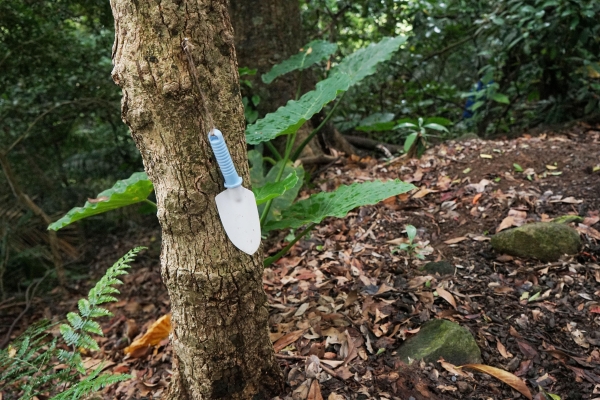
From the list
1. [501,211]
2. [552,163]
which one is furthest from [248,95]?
[552,163]

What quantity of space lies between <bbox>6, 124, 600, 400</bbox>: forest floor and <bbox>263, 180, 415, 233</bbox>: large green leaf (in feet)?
1.40

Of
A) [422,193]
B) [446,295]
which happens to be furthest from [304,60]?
[446,295]

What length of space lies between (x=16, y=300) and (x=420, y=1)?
4509mm

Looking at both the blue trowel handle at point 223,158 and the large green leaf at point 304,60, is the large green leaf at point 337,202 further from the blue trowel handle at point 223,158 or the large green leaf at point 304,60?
the large green leaf at point 304,60

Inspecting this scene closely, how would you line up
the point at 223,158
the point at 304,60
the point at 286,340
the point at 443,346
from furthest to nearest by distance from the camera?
the point at 304,60 < the point at 286,340 < the point at 443,346 < the point at 223,158

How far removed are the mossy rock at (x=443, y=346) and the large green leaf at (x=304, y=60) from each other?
1.65m

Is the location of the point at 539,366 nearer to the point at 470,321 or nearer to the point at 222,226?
the point at 470,321

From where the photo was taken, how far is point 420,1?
4.41 m

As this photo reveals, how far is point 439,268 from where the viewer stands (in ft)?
6.64

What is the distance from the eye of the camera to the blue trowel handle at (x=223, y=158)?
0.99m

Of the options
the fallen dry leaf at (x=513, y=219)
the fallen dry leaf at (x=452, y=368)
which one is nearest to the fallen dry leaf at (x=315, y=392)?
the fallen dry leaf at (x=452, y=368)

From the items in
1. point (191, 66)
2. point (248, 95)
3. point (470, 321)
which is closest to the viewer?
point (191, 66)

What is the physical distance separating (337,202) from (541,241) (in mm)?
1067

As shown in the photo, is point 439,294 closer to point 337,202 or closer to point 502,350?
point 502,350
